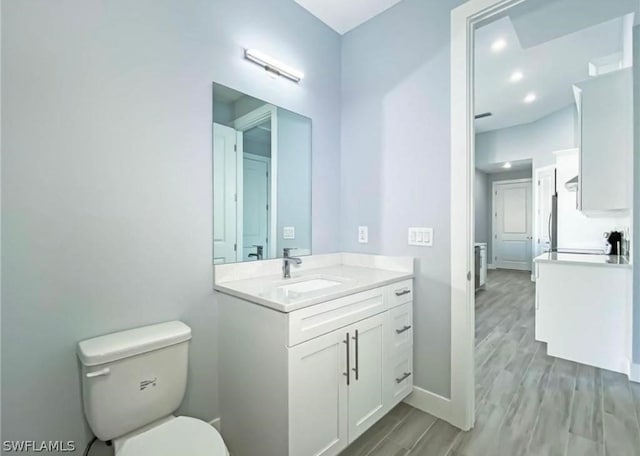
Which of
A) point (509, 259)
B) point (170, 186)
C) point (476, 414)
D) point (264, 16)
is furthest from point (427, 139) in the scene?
point (509, 259)

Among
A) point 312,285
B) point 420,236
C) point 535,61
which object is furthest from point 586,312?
point 535,61

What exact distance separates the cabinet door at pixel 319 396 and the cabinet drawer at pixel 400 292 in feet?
1.51

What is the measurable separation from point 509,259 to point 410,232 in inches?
287

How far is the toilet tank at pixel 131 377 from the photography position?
3.70ft

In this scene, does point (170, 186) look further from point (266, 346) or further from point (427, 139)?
point (427, 139)

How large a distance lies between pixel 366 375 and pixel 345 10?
8.08 feet

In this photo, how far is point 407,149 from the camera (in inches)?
80.4

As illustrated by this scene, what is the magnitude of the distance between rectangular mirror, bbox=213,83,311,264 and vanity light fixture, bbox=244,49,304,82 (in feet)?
0.73

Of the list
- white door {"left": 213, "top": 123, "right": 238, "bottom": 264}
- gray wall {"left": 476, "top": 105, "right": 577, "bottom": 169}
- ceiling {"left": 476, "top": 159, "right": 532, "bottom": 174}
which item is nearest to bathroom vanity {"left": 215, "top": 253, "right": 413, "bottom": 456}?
white door {"left": 213, "top": 123, "right": 238, "bottom": 264}

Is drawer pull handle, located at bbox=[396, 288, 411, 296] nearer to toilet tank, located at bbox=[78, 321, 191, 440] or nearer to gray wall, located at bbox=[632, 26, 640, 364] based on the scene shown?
toilet tank, located at bbox=[78, 321, 191, 440]

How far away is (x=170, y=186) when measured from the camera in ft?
4.90

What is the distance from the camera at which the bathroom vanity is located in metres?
1.25

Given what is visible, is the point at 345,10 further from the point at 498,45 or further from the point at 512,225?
the point at 512,225

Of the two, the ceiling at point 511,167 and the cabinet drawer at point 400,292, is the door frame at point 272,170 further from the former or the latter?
the ceiling at point 511,167
